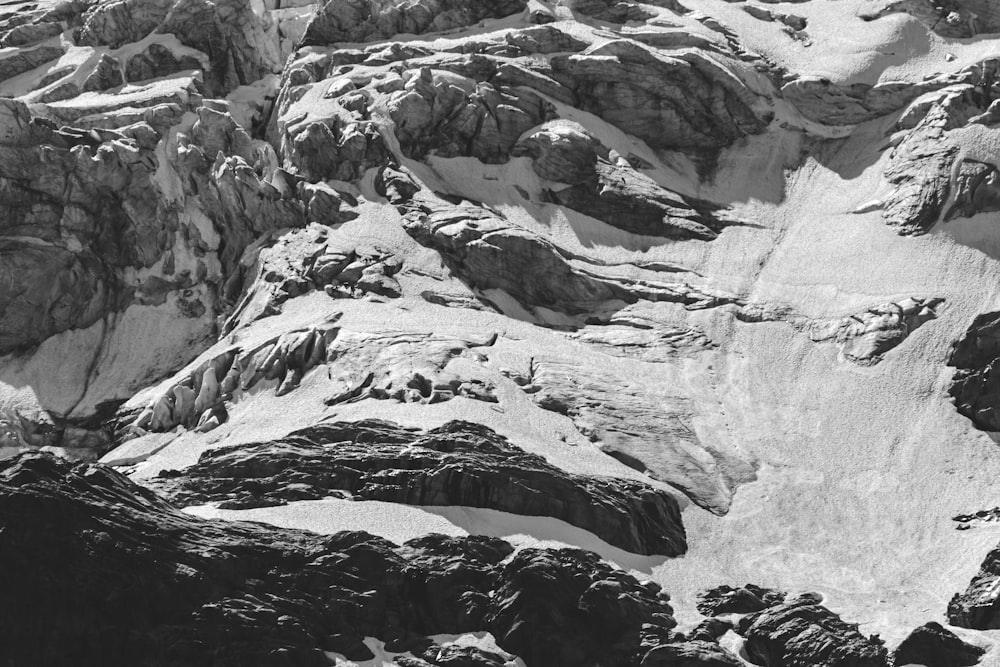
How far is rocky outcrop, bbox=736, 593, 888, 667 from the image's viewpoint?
65875mm

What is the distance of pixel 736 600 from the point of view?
230 feet

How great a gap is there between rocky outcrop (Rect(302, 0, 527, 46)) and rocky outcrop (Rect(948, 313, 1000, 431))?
50.5 meters

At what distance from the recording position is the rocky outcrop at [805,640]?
6588cm

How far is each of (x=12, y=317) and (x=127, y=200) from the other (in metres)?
11.7

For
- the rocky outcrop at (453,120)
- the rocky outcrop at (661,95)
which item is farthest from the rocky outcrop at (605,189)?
the rocky outcrop at (661,95)

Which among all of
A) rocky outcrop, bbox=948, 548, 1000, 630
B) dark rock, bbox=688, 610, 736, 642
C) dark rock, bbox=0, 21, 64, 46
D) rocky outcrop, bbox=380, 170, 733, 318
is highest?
dark rock, bbox=0, 21, 64, 46

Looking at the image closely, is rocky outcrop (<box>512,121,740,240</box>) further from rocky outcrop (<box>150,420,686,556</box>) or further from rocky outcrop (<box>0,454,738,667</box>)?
rocky outcrop (<box>0,454,738,667</box>)

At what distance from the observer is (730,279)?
100750 mm

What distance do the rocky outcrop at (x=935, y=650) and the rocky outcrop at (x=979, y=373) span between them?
21904 mm

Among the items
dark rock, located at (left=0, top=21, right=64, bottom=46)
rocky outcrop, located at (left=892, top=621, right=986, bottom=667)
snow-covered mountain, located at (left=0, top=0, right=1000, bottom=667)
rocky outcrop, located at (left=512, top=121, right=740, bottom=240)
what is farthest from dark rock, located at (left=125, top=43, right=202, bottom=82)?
rocky outcrop, located at (left=892, top=621, right=986, bottom=667)

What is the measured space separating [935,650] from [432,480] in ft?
78.4

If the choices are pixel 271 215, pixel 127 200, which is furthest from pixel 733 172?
pixel 127 200

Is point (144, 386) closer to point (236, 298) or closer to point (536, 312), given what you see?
point (236, 298)

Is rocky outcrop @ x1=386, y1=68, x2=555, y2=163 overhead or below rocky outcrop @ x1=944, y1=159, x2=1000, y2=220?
overhead
